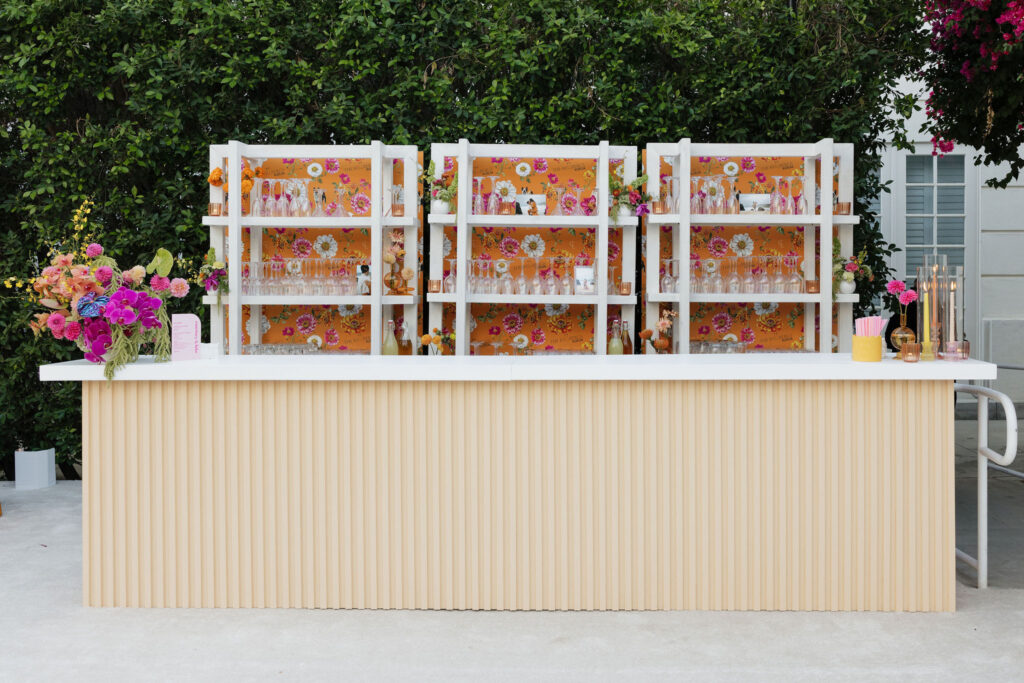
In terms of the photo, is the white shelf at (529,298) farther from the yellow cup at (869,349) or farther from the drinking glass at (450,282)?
the yellow cup at (869,349)

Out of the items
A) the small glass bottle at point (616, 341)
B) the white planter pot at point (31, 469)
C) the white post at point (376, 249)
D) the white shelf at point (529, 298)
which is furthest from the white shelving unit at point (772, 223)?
the white planter pot at point (31, 469)

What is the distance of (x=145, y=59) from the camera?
17.4 feet

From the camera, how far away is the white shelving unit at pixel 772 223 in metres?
4.80

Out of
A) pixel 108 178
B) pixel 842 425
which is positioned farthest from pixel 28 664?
pixel 108 178

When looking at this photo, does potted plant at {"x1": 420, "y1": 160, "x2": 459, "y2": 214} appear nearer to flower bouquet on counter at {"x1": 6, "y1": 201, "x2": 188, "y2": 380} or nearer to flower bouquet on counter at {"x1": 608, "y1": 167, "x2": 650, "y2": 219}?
flower bouquet on counter at {"x1": 608, "y1": 167, "x2": 650, "y2": 219}

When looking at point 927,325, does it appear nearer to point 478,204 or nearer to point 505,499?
point 505,499

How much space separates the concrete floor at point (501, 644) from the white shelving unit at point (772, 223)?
193 cm

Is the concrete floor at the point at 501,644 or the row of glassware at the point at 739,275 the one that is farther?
the row of glassware at the point at 739,275

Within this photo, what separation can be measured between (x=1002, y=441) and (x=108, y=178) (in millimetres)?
6274

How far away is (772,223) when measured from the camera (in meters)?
4.83

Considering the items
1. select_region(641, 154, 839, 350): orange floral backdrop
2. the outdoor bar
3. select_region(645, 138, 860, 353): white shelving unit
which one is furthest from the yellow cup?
select_region(641, 154, 839, 350): orange floral backdrop

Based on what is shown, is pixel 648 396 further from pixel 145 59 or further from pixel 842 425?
pixel 145 59

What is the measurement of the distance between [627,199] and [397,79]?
1568 millimetres

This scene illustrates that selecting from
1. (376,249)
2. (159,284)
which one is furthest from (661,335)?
(159,284)
